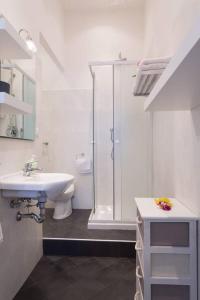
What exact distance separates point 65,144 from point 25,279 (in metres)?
1.98

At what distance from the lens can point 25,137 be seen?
6.00ft

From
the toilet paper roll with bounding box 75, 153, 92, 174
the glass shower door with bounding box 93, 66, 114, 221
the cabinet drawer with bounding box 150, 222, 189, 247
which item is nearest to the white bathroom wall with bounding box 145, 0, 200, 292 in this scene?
the cabinet drawer with bounding box 150, 222, 189, 247

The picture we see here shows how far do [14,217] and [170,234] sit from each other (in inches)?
47.1

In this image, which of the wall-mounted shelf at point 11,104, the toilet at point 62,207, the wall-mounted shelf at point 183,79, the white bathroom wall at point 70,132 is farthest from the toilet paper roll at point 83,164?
the wall-mounted shelf at point 183,79

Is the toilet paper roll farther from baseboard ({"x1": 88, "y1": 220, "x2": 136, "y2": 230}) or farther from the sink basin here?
the sink basin

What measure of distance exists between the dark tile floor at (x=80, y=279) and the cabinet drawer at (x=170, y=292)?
0.64 meters

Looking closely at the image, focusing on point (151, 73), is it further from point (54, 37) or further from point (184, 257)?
point (54, 37)

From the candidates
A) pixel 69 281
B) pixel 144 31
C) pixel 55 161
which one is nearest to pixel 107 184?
pixel 55 161

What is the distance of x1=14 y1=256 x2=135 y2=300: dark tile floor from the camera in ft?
5.22

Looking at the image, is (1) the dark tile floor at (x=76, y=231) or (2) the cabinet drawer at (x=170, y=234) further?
(1) the dark tile floor at (x=76, y=231)

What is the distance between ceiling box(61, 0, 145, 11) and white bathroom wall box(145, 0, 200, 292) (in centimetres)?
142

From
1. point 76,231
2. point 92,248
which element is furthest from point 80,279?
point 76,231

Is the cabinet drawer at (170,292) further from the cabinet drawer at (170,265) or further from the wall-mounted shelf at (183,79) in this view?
the wall-mounted shelf at (183,79)

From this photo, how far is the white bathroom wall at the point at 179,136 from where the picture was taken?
1.11m
